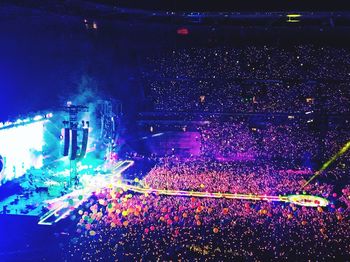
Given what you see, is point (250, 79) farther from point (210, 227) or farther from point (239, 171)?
point (210, 227)

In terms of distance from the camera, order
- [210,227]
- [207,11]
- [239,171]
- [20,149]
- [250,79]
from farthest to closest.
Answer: [250,79]
[239,171]
[207,11]
[20,149]
[210,227]

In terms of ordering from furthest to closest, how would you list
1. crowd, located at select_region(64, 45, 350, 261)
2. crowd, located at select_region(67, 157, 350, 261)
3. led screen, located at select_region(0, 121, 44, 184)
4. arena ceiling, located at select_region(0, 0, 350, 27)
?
led screen, located at select_region(0, 121, 44, 184)
arena ceiling, located at select_region(0, 0, 350, 27)
crowd, located at select_region(64, 45, 350, 261)
crowd, located at select_region(67, 157, 350, 261)

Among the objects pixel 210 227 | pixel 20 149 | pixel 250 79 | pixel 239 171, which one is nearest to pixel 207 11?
pixel 250 79

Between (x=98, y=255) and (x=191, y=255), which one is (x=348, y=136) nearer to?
(x=191, y=255)

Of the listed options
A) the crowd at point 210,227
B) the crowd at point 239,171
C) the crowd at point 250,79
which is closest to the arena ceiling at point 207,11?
the crowd at point 250,79

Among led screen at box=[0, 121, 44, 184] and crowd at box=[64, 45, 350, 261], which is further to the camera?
led screen at box=[0, 121, 44, 184]

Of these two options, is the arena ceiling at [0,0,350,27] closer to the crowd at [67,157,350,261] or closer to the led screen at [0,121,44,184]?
the led screen at [0,121,44,184]

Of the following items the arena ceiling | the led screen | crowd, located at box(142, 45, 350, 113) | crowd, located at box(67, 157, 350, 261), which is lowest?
crowd, located at box(67, 157, 350, 261)

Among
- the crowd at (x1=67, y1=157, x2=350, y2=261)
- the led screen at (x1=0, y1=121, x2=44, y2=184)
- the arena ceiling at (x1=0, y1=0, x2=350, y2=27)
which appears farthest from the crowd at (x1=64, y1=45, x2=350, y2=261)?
the led screen at (x1=0, y1=121, x2=44, y2=184)
